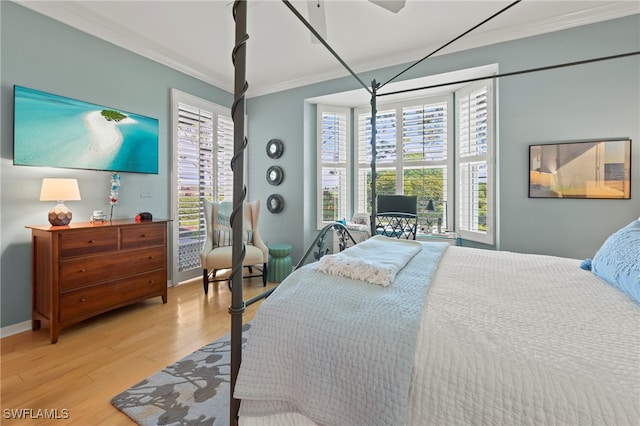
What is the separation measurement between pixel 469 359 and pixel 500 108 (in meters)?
2.98

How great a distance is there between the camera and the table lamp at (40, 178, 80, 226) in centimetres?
220

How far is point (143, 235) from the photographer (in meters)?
2.68

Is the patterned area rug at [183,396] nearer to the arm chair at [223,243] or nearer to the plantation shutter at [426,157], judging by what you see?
the arm chair at [223,243]

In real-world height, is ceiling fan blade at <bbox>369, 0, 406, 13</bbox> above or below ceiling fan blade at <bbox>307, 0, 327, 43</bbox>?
below

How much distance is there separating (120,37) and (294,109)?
6.86ft

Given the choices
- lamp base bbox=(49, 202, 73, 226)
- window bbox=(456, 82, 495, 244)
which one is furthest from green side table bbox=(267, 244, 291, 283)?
window bbox=(456, 82, 495, 244)

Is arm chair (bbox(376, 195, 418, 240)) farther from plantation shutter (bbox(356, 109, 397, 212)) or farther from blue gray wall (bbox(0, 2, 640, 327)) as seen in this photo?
blue gray wall (bbox(0, 2, 640, 327))

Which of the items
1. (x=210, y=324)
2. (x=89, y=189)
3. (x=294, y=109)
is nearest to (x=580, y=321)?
(x=210, y=324)

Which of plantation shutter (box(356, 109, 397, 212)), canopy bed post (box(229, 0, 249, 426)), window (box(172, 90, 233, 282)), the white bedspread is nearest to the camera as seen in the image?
the white bedspread

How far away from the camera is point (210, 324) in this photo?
243 centimetres

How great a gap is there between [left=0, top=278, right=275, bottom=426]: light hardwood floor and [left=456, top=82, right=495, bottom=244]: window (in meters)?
2.72

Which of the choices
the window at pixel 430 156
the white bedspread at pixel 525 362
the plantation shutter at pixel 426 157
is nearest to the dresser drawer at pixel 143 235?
the window at pixel 430 156

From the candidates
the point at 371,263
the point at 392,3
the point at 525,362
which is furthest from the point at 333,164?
the point at 525,362

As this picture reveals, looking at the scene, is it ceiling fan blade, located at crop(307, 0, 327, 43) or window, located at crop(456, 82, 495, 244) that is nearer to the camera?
ceiling fan blade, located at crop(307, 0, 327, 43)
